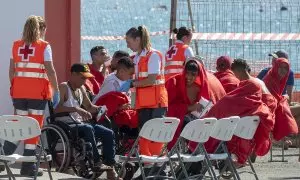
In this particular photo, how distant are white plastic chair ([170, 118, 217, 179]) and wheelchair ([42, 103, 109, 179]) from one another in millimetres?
1505

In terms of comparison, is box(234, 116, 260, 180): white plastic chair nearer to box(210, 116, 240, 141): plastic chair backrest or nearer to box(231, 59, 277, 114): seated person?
box(210, 116, 240, 141): plastic chair backrest

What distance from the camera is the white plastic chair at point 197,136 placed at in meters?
12.8

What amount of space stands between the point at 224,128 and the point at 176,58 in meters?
4.00

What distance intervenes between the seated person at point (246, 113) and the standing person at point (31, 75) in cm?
183

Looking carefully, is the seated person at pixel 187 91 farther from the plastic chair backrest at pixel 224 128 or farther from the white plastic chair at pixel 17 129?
the white plastic chair at pixel 17 129

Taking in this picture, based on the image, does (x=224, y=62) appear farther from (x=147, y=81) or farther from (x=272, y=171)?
(x=147, y=81)

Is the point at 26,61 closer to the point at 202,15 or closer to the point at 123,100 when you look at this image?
the point at 123,100

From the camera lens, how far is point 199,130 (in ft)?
42.4

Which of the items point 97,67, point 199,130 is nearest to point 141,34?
point 97,67

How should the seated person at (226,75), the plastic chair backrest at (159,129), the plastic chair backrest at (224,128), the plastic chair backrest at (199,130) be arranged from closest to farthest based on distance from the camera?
the plastic chair backrest at (159,129)
the plastic chair backrest at (199,130)
the plastic chair backrest at (224,128)
the seated person at (226,75)

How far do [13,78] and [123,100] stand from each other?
1.62 m

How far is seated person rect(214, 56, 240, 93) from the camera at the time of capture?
16.1 m

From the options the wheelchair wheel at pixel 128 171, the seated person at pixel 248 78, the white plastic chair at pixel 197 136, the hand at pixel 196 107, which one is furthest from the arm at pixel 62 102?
the seated person at pixel 248 78

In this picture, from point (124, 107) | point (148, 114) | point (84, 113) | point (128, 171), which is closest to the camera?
point (84, 113)
